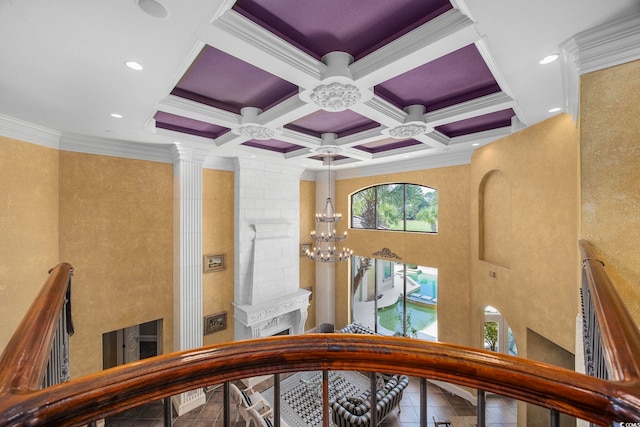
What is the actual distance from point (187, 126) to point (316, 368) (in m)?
4.28

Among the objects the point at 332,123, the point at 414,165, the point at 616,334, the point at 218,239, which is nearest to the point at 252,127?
the point at 332,123

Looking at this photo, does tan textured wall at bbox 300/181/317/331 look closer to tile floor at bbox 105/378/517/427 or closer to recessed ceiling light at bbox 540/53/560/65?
tile floor at bbox 105/378/517/427

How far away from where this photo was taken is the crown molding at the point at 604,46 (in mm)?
1599

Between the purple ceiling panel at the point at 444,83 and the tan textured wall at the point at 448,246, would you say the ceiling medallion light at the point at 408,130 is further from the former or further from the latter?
the tan textured wall at the point at 448,246

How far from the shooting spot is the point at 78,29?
1.65m

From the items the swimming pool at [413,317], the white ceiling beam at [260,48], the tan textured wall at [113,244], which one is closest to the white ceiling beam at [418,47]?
the white ceiling beam at [260,48]

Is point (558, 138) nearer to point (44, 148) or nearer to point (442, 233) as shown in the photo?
point (442, 233)

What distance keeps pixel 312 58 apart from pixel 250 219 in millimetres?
4394

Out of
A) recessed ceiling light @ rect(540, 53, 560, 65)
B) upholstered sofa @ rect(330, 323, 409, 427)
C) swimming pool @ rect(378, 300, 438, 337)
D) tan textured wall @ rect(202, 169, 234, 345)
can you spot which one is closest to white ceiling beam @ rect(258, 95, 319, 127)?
recessed ceiling light @ rect(540, 53, 560, 65)

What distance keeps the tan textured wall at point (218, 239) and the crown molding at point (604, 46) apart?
18.4 ft

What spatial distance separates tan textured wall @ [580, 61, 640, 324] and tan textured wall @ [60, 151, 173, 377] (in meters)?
5.80

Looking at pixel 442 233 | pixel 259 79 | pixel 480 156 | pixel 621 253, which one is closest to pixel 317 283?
pixel 442 233

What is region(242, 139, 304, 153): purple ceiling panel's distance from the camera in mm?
4918

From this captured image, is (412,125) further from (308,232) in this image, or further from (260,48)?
(308,232)
